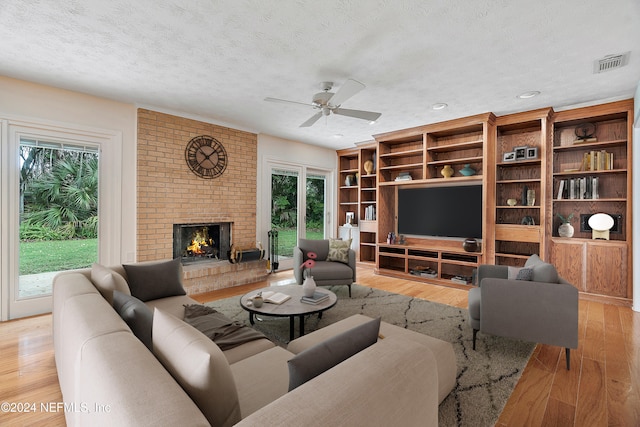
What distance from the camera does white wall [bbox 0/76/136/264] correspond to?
124 inches

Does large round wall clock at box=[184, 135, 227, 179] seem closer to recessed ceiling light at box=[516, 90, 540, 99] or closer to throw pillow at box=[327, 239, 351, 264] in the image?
throw pillow at box=[327, 239, 351, 264]

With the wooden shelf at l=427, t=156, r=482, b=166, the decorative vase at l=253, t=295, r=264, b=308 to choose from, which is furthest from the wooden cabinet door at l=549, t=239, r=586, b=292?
the decorative vase at l=253, t=295, r=264, b=308

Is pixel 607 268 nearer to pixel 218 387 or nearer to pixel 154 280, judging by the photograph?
pixel 218 387

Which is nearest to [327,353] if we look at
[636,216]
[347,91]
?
[347,91]

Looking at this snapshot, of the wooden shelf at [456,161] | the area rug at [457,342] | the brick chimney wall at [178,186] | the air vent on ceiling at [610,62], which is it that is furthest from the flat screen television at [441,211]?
the brick chimney wall at [178,186]

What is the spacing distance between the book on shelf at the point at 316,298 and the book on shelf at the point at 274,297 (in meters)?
0.17

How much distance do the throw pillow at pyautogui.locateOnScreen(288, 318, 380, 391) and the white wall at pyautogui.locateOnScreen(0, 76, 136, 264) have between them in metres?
3.72

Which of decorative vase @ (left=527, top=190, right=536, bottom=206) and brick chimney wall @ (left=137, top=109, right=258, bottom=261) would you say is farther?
decorative vase @ (left=527, top=190, right=536, bottom=206)

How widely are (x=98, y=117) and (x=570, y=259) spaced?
6291mm

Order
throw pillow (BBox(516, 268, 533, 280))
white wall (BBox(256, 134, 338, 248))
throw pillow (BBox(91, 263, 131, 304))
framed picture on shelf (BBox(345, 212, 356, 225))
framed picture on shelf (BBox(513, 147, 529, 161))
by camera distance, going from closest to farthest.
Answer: throw pillow (BBox(91, 263, 131, 304))
throw pillow (BBox(516, 268, 533, 280))
framed picture on shelf (BBox(513, 147, 529, 161))
white wall (BBox(256, 134, 338, 248))
framed picture on shelf (BBox(345, 212, 356, 225))

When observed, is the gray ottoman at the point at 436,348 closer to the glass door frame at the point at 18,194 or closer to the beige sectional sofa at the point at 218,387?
the beige sectional sofa at the point at 218,387

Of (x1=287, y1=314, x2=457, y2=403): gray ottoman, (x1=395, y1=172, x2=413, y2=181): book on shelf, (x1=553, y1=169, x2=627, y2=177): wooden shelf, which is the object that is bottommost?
(x1=287, y1=314, x2=457, y2=403): gray ottoman

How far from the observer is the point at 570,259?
393 centimetres

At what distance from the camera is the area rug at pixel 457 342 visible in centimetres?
182
